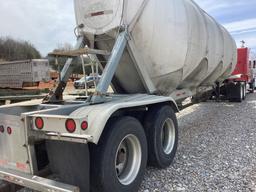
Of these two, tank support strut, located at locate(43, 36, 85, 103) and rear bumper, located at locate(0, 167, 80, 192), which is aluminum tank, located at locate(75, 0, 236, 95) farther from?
rear bumper, located at locate(0, 167, 80, 192)

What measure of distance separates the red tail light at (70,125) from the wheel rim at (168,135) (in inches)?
86.1

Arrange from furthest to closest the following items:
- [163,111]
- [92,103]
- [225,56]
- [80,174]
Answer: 1. [225,56]
2. [163,111]
3. [92,103]
4. [80,174]

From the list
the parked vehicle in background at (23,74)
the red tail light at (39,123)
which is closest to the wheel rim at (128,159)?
the red tail light at (39,123)

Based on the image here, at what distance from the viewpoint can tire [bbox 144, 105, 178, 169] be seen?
4.37 meters

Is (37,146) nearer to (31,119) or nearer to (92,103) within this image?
(31,119)

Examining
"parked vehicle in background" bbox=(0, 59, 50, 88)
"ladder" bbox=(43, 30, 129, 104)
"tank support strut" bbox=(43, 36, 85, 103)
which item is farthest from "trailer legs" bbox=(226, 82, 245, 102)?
"tank support strut" bbox=(43, 36, 85, 103)

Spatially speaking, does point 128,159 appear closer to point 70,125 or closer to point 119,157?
point 119,157

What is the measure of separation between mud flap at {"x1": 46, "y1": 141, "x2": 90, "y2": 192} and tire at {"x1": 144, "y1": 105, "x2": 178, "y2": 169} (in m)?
1.45

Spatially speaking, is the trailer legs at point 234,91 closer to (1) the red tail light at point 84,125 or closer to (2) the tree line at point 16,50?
(1) the red tail light at point 84,125

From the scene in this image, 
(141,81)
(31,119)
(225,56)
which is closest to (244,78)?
(225,56)

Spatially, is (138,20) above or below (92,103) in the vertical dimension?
above

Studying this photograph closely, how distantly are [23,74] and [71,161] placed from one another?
14.4 m

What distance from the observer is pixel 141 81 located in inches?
209

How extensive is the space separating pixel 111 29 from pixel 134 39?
0.42m
